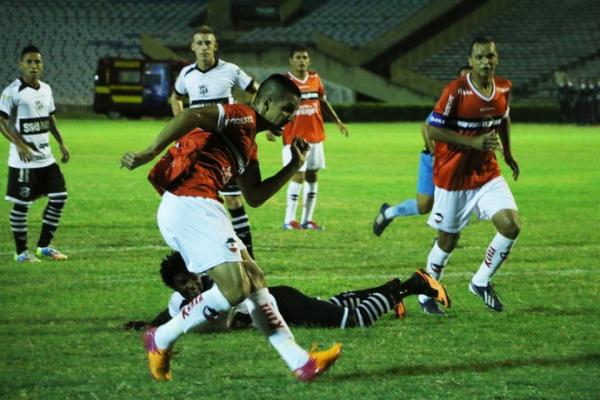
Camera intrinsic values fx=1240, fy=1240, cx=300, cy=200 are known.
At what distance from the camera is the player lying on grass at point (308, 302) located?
809 cm

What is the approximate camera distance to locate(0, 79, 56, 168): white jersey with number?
1240cm

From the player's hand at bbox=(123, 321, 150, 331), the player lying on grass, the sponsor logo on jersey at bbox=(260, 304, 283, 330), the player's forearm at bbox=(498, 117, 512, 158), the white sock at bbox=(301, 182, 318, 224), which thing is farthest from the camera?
the white sock at bbox=(301, 182, 318, 224)

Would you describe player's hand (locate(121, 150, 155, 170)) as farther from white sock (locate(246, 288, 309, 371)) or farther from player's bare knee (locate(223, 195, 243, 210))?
player's bare knee (locate(223, 195, 243, 210))

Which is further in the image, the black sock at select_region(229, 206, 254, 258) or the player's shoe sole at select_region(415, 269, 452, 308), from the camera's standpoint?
the black sock at select_region(229, 206, 254, 258)

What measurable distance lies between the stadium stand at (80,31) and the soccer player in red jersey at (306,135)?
43.6 m

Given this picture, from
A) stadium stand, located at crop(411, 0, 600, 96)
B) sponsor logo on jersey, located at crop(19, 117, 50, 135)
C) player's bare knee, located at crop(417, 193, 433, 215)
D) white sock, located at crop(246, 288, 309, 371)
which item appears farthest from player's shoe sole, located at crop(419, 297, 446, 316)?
stadium stand, located at crop(411, 0, 600, 96)

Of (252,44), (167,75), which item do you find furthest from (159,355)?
(252,44)

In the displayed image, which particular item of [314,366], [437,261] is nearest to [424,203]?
[437,261]

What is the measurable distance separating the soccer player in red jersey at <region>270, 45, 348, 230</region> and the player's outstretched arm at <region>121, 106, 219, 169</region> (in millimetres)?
8989

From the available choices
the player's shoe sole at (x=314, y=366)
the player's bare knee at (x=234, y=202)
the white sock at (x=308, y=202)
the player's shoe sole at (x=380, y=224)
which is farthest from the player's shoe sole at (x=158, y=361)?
the white sock at (x=308, y=202)

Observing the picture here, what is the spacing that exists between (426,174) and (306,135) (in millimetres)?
3785

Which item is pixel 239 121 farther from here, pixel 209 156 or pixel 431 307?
pixel 431 307

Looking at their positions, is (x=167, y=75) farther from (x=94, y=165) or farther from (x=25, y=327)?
(x=25, y=327)

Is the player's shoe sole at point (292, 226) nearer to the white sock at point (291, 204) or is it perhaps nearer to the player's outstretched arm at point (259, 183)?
the white sock at point (291, 204)
